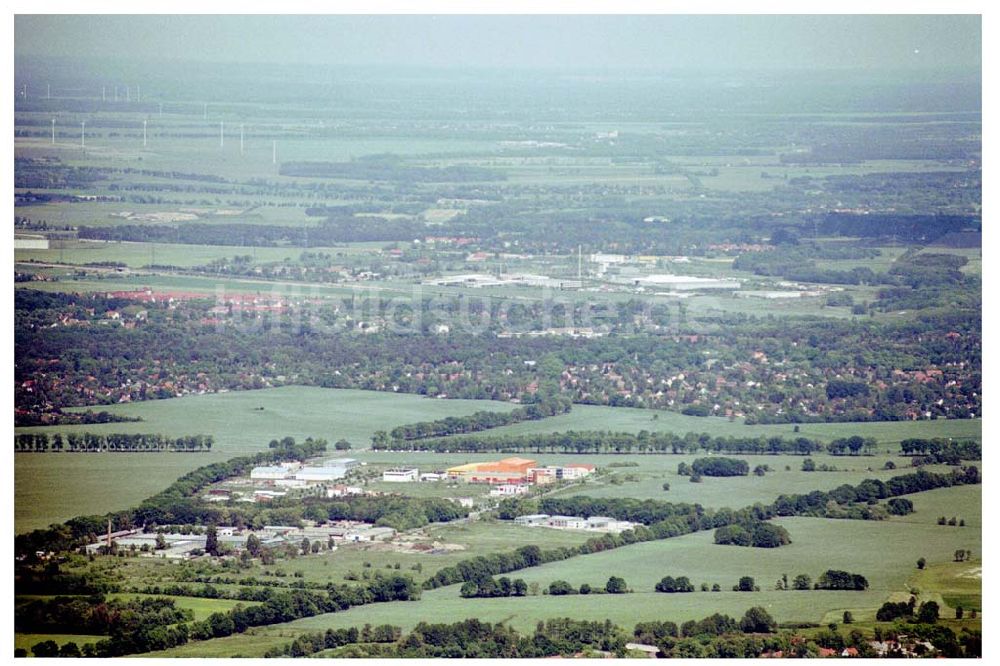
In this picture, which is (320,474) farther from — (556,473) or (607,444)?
(607,444)

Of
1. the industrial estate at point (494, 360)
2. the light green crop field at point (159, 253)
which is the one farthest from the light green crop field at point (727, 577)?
the light green crop field at point (159, 253)

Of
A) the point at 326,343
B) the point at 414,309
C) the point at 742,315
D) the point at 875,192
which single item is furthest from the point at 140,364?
the point at 875,192

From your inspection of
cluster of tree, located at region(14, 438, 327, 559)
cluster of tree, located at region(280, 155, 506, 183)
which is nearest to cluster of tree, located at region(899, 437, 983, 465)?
cluster of tree, located at region(14, 438, 327, 559)

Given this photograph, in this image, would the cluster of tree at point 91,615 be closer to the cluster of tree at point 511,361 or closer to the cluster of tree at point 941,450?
the cluster of tree at point 511,361

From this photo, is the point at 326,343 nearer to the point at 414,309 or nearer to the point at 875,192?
the point at 414,309

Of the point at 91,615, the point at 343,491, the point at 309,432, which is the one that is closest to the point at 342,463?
the point at 343,491

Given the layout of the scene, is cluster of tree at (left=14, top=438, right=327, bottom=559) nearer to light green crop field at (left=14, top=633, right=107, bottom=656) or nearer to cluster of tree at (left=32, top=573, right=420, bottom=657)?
light green crop field at (left=14, top=633, right=107, bottom=656)
